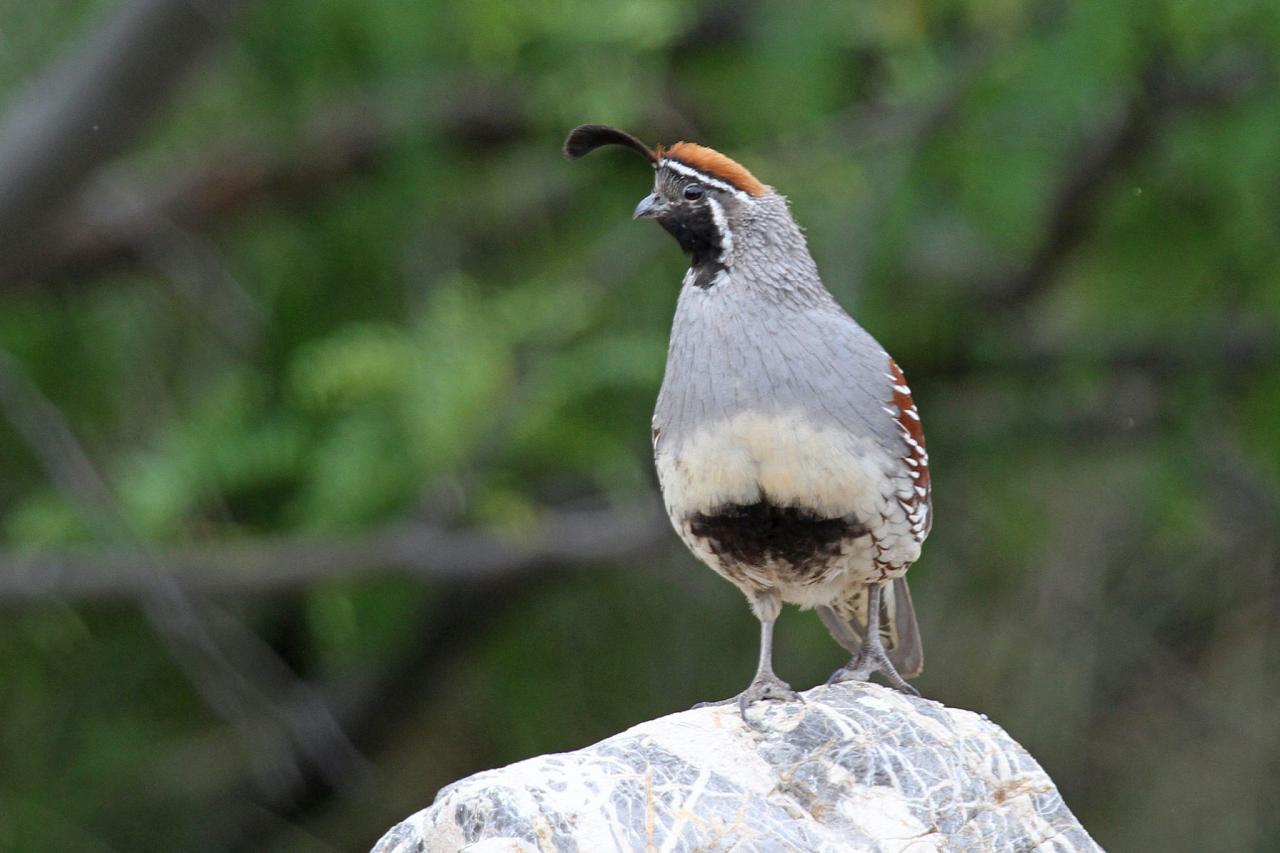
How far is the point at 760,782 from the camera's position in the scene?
296 cm

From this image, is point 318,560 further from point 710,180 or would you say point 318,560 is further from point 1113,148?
point 1113,148

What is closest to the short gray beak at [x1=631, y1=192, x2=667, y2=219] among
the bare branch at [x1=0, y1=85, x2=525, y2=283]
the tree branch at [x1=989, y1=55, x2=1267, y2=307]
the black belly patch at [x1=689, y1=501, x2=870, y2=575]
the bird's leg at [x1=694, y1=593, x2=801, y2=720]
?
the black belly patch at [x1=689, y1=501, x2=870, y2=575]

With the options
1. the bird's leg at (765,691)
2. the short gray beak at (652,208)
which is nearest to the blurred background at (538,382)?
the short gray beak at (652,208)

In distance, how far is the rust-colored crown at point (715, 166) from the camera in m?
3.65

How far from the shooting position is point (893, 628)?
3.98m

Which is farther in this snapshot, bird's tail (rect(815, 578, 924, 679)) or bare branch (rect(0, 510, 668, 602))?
bare branch (rect(0, 510, 668, 602))

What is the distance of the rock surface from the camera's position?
8.87 feet

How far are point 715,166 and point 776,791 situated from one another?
127cm

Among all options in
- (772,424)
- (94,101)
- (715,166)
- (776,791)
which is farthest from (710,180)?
(94,101)

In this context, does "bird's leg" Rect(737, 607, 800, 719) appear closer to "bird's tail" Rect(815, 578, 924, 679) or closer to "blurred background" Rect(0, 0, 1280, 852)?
"bird's tail" Rect(815, 578, 924, 679)

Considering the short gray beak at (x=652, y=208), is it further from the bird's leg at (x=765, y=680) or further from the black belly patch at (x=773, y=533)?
the bird's leg at (x=765, y=680)

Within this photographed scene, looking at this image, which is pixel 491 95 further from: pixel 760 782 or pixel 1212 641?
pixel 760 782

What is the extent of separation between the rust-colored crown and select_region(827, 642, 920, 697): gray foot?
36.2 inches

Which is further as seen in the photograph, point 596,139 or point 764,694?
point 596,139
